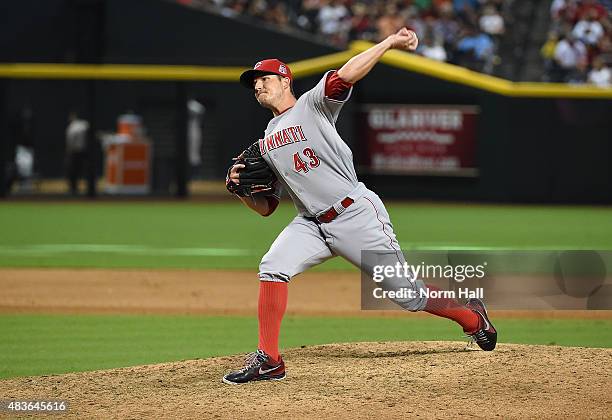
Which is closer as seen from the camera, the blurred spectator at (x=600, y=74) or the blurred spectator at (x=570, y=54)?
the blurred spectator at (x=600, y=74)

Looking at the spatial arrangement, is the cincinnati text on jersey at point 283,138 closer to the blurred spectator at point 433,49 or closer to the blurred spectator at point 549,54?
the blurred spectator at point 549,54

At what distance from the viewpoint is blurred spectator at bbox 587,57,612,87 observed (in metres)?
20.1

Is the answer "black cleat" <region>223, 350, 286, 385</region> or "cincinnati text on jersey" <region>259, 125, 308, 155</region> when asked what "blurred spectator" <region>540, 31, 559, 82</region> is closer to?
"cincinnati text on jersey" <region>259, 125, 308, 155</region>

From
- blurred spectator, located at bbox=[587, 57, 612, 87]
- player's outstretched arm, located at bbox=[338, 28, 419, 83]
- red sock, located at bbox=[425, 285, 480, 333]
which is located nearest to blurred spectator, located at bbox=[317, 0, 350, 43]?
blurred spectator, located at bbox=[587, 57, 612, 87]

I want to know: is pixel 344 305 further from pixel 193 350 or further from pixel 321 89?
pixel 321 89

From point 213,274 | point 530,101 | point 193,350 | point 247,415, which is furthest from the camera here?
point 530,101

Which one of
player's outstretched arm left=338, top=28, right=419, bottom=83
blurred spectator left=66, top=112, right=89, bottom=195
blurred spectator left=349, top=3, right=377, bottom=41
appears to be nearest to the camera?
player's outstretched arm left=338, top=28, right=419, bottom=83

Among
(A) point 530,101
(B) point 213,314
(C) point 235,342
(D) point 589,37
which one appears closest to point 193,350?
(C) point 235,342

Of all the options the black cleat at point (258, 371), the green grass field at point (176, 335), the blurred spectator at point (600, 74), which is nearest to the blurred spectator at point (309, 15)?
the blurred spectator at point (600, 74)

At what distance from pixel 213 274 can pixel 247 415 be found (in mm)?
6593

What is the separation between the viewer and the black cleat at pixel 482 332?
652cm

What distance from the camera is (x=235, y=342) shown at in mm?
7996

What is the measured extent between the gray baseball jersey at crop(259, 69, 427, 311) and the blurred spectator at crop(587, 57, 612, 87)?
15.0 metres

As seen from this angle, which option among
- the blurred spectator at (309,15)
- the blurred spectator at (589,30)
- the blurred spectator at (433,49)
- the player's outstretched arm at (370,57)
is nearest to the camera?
the player's outstretched arm at (370,57)
